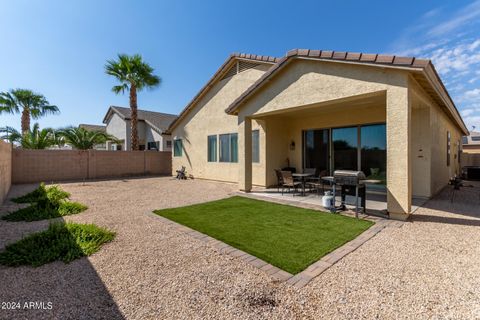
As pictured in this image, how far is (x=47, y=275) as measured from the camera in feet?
10.9

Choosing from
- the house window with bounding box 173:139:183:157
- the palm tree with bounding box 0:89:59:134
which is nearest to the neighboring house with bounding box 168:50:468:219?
the house window with bounding box 173:139:183:157

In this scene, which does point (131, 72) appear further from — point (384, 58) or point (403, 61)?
point (403, 61)

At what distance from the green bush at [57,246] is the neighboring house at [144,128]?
1725cm

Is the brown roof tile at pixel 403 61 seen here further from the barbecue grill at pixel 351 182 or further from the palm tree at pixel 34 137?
the palm tree at pixel 34 137

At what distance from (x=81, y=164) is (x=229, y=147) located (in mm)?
12254

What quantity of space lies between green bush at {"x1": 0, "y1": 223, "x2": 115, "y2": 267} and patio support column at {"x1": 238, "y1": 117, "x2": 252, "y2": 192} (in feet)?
19.9

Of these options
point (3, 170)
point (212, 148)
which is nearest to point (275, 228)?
point (212, 148)

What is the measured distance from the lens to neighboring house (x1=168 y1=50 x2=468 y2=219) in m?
5.66

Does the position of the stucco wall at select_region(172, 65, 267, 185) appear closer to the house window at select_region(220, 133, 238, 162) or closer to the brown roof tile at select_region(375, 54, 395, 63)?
the house window at select_region(220, 133, 238, 162)

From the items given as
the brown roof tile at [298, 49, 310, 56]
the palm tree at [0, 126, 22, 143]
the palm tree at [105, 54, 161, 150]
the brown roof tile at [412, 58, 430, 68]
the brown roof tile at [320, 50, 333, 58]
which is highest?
the palm tree at [105, 54, 161, 150]

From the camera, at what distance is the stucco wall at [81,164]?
1462 cm

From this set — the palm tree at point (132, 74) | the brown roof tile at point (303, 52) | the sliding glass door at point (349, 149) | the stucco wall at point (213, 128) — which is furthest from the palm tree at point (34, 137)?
the brown roof tile at point (303, 52)

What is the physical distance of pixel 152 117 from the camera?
2506 centimetres

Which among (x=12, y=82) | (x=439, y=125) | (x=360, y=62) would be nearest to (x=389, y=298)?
(x=360, y=62)
